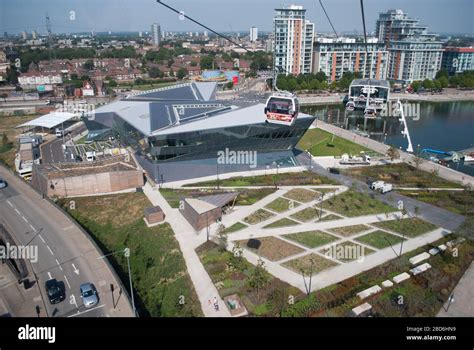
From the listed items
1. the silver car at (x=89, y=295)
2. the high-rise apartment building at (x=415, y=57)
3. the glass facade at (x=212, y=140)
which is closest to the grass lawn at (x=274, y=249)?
the silver car at (x=89, y=295)

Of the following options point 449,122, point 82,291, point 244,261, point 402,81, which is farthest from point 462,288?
point 402,81

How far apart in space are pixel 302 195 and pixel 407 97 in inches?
2482

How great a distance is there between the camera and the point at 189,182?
32469 mm

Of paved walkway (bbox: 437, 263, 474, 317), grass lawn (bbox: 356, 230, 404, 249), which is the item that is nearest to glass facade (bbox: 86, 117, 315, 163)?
grass lawn (bbox: 356, 230, 404, 249)

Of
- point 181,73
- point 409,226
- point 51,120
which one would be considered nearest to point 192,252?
point 409,226

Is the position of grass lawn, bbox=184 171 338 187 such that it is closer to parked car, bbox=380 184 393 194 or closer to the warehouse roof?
parked car, bbox=380 184 393 194

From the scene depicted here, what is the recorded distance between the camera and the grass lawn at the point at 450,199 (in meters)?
26.9

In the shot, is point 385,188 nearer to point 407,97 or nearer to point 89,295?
point 89,295

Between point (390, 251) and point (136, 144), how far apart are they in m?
23.1

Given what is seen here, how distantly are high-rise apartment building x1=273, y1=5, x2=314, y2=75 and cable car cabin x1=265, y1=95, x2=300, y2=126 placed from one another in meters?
59.9

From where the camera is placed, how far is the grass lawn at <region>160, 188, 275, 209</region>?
2822cm

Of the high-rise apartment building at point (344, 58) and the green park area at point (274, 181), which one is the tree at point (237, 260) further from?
the high-rise apartment building at point (344, 58)

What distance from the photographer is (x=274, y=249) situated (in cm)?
2166
